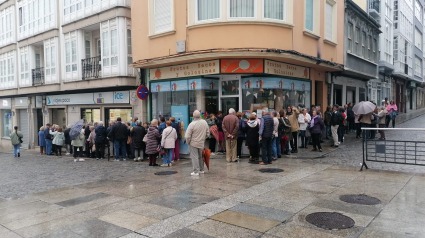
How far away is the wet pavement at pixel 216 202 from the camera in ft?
16.5

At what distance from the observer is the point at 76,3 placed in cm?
1834

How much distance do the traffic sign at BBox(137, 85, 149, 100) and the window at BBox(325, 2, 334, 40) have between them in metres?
9.04

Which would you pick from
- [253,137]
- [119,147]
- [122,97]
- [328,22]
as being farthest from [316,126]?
[122,97]

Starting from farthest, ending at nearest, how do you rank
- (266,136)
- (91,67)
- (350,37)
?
(350,37) → (91,67) → (266,136)

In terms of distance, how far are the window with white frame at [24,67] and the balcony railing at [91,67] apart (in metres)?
7.66

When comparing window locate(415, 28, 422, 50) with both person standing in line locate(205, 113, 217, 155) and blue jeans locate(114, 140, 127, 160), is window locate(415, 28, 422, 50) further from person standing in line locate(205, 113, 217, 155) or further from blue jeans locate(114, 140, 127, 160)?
blue jeans locate(114, 140, 127, 160)

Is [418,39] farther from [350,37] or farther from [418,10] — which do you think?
[350,37]

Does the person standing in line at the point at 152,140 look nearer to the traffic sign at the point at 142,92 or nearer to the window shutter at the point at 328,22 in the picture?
the traffic sign at the point at 142,92

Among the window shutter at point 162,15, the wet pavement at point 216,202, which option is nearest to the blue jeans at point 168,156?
the wet pavement at point 216,202

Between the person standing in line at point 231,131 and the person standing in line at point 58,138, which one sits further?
the person standing in line at point 58,138

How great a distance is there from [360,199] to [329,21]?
1219cm

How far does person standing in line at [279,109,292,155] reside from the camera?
11.4 m

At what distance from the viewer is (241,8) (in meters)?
11.9

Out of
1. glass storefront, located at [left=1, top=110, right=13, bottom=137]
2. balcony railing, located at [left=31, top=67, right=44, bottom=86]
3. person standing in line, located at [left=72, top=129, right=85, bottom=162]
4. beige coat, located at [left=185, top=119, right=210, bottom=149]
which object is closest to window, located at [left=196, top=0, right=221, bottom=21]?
beige coat, located at [left=185, top=119, right=210, bottom=149]
